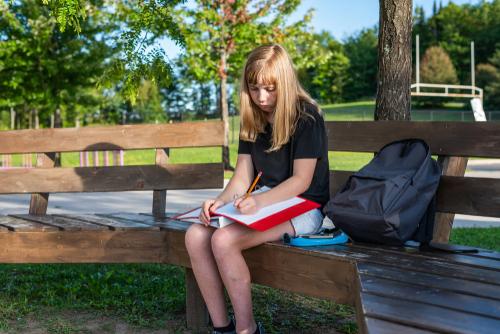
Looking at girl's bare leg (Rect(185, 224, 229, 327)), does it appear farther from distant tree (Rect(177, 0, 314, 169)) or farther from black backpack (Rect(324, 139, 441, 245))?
distant tree (Rect(177, 0, 314, 169))

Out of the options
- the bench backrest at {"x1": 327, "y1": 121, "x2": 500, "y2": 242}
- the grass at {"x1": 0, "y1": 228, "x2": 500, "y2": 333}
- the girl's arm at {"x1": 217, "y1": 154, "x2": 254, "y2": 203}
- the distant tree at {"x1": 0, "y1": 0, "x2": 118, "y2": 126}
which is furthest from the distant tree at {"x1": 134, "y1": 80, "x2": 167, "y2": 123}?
the girl's arm at {"x1": 217, "y1": 154, "x2": 254, "y2": 203}

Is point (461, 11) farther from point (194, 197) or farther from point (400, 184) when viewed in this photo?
point (400, 184)

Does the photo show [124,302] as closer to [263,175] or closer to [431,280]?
[263,175]

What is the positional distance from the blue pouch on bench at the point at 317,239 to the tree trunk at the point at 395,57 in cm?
162

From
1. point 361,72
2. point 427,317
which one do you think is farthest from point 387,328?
point 361,72

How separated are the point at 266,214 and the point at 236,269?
278 millimetres

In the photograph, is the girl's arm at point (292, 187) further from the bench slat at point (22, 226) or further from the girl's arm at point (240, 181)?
the bench slat at point (22, 226)

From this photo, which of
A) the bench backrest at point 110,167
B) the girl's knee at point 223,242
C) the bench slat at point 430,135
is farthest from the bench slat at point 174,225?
the bench slat at point 430,135

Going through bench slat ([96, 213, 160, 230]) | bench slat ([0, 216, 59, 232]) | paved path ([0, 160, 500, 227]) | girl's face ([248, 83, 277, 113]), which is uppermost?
girl's face ([248, 83, 277, 113])

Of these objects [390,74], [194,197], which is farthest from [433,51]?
[390,74]

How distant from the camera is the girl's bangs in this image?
3270mm

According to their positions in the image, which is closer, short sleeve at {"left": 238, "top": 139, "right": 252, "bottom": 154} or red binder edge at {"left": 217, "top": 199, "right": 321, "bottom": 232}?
red binder edge at {"left": 217, "top": 199, "right": 321, "bottom": 232}

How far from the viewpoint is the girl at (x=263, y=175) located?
3.08m

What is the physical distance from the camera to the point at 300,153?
3293 millimetres
